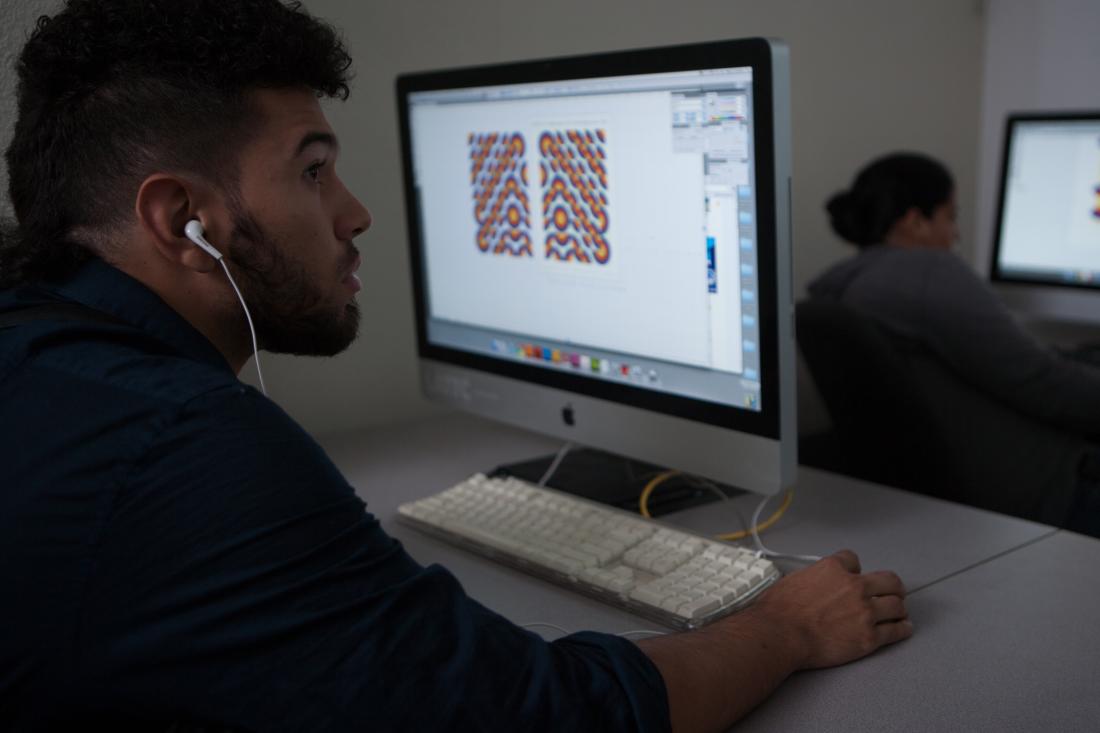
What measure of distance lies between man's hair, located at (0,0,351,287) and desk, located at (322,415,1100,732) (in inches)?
20.0

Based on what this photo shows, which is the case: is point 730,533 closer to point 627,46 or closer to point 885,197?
point 627,46

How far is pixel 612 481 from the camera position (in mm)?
1394

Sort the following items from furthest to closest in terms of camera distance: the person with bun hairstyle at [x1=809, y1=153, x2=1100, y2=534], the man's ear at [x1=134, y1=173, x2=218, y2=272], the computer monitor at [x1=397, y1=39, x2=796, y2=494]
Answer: the person with bun hairstyle at [x1=809, y1=153, x2=1100, y2=534], the computer monitor at [x1=397, y1=39, x2=796, y2=494], the man's ear at [x1=134, y1=173, x2=218, y2=272]

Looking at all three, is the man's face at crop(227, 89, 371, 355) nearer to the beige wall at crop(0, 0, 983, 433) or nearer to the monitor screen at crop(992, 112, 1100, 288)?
the beige wall at crop(0, 0, 983, 433)

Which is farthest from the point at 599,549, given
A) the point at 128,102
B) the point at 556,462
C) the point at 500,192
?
the point at 128,102

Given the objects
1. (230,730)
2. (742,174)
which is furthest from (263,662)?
(742,174)

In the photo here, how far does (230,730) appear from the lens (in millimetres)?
681

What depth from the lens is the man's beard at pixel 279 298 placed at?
83 cm

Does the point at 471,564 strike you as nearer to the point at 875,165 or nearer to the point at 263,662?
the point at 263,662

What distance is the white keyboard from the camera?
979 mm

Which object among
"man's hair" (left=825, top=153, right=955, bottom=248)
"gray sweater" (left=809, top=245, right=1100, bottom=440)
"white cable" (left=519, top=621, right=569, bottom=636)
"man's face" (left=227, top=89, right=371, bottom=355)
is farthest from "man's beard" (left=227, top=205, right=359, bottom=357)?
"man's hair" (left=825, top=153, right=955, bottom=248)

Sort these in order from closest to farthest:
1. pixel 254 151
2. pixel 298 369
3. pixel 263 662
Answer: pixel 263 662, pixel 254 151, pixel 298 369

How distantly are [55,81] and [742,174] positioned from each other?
2.02 ft

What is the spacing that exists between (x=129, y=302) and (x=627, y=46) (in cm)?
137
